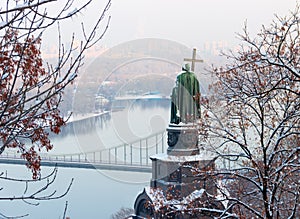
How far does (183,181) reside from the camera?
8969 millimetres

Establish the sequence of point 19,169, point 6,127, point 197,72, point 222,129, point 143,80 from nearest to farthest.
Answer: point 6,127
point 222,129
point 197,72
point 143,80
point 19,169

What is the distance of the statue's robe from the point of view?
9.48 metres

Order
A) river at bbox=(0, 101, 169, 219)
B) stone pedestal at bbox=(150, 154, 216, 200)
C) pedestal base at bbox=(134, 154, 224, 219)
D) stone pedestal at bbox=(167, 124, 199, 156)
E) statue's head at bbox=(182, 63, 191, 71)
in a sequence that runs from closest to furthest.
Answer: pedestal base at bbox=(134, 154, 224, 219)
stone pedestal at bbox=(150, 154, 216, 200)
stone pedestal at bbox=(167, 124, 199, 156)
statue's head at bbox=(182, 63, 191, 71)
river at bbox=(0, 101, 169, 219)

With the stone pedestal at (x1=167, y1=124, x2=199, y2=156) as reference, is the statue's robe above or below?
above

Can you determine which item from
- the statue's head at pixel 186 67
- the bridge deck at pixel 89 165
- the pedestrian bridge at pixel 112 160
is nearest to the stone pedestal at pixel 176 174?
the statue's head at pixel 186 67

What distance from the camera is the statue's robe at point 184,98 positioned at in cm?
948

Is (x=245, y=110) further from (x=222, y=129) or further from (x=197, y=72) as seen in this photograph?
(x=197, y=72)

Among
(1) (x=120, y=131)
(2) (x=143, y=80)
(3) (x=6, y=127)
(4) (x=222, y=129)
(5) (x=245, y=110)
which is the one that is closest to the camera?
(3) (x=6, y=127)

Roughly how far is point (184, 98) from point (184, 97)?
2 centimetres

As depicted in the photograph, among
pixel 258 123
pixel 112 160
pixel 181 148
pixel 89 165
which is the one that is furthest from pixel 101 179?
pixel 258 123

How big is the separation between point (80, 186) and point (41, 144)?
90.1ft

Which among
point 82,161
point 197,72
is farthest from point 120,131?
point 82,161

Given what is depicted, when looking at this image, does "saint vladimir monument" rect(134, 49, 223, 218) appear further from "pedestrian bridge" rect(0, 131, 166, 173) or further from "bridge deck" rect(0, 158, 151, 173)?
"pedestrian bridge" rect(0, 131, 166, 173)

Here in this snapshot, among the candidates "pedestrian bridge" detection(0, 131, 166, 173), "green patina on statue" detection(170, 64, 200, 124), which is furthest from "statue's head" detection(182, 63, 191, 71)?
"pedestrian bridge" detection(0, 131, 166, 173)
